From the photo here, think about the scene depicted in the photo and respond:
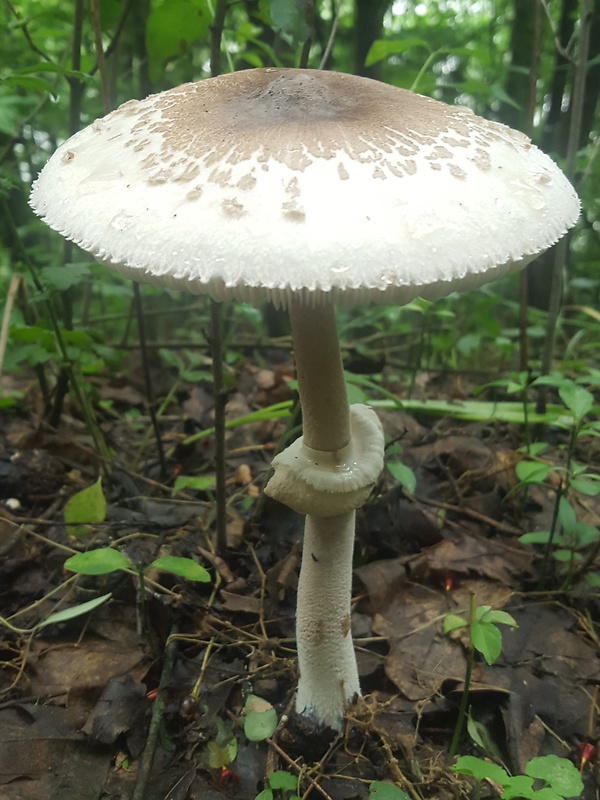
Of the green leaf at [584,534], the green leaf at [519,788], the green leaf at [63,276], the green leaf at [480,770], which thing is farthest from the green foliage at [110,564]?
the green leaf at [584,534]

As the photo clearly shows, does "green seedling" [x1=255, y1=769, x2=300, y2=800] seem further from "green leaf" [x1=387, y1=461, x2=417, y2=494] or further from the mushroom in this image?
"green leaf" [x1=387, y1=461, x2=417, y2=494]


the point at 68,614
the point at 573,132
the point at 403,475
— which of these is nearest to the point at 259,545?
the point at 403,475

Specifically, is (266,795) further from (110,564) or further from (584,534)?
(584,534)

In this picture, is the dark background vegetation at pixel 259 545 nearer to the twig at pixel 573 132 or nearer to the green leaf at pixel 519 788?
the twig at pixel 573 132

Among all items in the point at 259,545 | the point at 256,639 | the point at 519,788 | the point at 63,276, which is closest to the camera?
the point at 519,788

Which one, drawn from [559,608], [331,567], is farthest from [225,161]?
[559,608]

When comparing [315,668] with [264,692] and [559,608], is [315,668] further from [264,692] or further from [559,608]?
[559,608]
